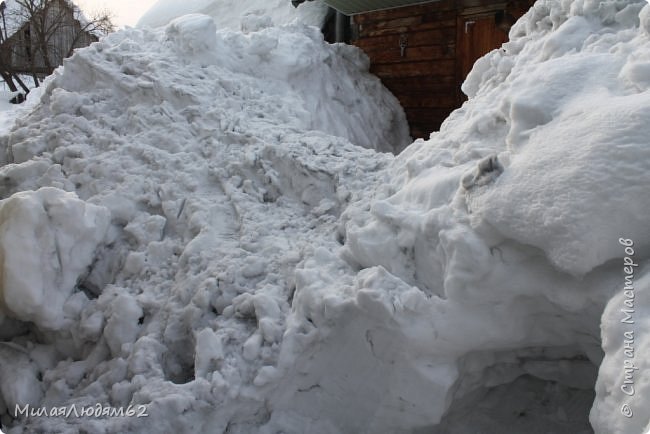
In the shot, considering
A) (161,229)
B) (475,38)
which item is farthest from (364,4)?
(161,229)

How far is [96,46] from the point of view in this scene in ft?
14.3

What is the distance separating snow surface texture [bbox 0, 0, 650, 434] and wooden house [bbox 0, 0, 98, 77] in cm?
927

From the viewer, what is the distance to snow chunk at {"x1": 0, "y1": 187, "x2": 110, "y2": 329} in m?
2.50

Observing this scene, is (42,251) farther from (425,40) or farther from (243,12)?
(243,12)

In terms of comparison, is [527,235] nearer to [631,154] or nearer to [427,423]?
[631,154]

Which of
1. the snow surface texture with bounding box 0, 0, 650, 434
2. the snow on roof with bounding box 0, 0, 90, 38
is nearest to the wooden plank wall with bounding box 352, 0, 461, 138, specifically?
the snow surface texture with bounding box 0, 0, 650, 434

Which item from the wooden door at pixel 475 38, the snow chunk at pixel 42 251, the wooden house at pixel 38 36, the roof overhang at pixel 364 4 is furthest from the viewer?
the wooden house at pixel 38 36

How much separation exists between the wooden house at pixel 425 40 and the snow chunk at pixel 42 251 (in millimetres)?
4487

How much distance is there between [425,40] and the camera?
243 inches

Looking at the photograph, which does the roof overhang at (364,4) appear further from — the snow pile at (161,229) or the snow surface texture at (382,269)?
the snow surface texture at (382,269)

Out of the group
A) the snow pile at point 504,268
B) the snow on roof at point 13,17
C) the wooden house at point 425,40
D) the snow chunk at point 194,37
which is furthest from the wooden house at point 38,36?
the snow pile at point 504,268

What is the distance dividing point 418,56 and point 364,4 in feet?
3.11

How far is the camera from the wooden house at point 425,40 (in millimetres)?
5625

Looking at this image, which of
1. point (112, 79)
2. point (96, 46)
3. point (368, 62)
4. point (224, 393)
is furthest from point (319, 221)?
point (368, 62)
